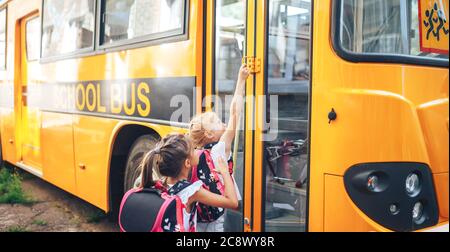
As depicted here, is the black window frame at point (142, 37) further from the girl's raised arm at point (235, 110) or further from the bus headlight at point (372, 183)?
the bus headlight at point (372, 183)

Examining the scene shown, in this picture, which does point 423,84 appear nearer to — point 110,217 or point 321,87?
point 321,87

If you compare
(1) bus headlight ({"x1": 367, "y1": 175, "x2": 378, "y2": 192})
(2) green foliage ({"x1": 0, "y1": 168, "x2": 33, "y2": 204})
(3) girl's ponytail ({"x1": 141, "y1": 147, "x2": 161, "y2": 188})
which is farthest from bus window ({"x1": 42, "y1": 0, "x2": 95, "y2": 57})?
(1) bus headlight ({"x1": 367, "y1": 175, "x2": 378, "y2": 192})

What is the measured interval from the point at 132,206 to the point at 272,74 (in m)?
2.14

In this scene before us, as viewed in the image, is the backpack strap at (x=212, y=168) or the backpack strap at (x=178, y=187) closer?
the backpack strap at (x=178, y=187)

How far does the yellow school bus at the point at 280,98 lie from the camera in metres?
2.54

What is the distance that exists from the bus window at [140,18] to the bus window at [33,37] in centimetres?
214

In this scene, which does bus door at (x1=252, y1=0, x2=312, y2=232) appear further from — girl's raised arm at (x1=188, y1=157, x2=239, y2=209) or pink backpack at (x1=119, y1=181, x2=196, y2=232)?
pink backpack at (x1=119, y1=181, x2=196, y2=232)

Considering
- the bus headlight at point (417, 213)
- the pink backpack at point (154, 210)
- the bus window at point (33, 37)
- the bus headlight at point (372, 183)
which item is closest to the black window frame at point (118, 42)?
the bus window at point (33, 37)

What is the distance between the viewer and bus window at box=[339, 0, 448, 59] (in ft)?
8.81

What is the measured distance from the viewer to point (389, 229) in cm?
254

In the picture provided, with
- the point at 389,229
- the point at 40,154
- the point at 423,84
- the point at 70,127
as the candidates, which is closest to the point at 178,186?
the point at 389,229

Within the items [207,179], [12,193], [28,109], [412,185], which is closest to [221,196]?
[207,179]

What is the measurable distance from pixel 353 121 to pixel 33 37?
17.0ft

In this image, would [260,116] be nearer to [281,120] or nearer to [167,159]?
[167,159]
